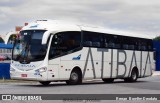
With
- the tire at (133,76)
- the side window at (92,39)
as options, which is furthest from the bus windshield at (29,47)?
the tire at (133,76)

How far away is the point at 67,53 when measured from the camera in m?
24.0

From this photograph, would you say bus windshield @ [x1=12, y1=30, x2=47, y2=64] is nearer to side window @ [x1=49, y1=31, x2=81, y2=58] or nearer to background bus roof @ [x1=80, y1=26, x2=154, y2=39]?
side window @ [x1=49, y1=31, x2=81, y2=58]

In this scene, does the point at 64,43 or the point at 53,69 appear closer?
the point at 53,69

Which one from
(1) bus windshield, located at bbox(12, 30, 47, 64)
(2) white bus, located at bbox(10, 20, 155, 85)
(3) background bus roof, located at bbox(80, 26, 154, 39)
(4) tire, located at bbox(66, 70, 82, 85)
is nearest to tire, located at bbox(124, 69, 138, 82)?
(2) white bus, located at bbox(10, 20, 155, 85)

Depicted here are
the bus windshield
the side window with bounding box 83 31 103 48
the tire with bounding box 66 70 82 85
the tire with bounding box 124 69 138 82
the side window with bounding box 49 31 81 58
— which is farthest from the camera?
the tire with bounding box 124 69 138 82

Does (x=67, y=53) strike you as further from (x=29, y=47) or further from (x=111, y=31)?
(x=111, y=31)

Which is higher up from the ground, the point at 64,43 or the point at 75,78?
the point at 64,43

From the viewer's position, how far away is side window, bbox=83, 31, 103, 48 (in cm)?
2558

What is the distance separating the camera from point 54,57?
909 inches

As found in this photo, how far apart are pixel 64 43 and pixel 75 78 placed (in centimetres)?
213

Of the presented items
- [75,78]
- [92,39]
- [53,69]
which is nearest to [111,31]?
[92,39]

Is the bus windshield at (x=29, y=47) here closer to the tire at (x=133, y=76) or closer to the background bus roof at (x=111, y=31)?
the background bus roof at (x=111, y=31)

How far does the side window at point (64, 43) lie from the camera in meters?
23.1

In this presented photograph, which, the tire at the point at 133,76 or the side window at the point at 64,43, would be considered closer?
the side window at the point at 64,43
